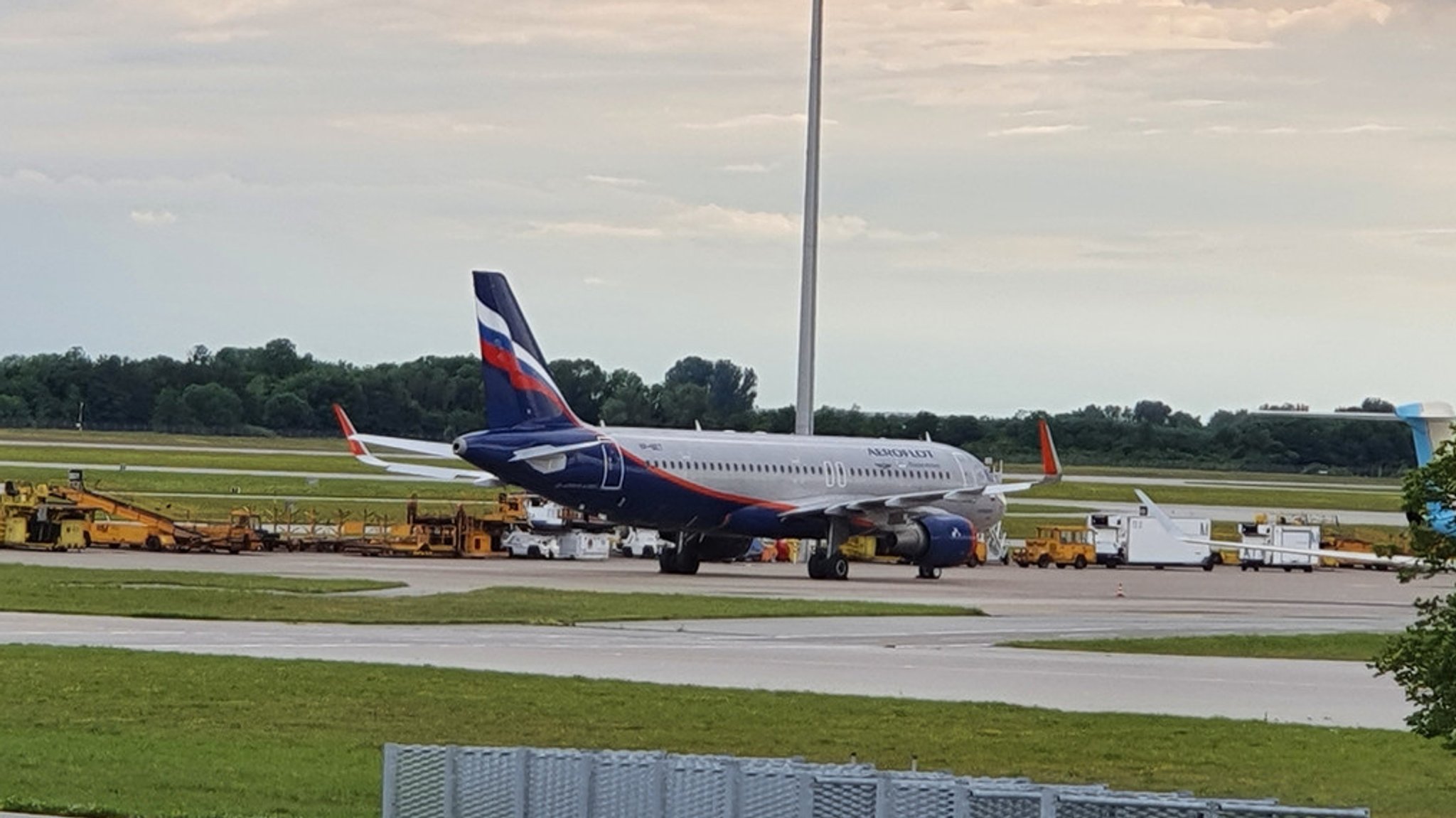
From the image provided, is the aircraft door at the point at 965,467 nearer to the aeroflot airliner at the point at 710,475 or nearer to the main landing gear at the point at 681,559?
the aeroflot airliner at the point at 710,475

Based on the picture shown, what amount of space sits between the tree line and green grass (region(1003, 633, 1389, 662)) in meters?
79.5

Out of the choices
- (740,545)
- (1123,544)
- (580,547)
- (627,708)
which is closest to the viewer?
(627,708)

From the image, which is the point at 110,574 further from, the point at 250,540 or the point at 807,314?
the point at 807,314

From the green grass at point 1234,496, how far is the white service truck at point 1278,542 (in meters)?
41.0

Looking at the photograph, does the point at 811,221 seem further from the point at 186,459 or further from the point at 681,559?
the point at 186,459

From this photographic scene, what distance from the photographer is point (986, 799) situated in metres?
14.7

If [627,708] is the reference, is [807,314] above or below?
above

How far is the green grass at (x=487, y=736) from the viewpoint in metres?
21.8

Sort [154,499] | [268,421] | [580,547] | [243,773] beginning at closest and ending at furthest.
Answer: [243,773], [580,547], [154,499], [268,421]

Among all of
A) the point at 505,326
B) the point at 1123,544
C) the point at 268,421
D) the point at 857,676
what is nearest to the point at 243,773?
the point at 857,676

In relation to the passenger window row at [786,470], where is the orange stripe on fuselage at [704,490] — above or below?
below

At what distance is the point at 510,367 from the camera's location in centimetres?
6681

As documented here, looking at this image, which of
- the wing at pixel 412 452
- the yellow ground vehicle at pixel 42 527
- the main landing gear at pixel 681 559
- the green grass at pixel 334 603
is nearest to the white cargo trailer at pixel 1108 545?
the main landing gear at pixel 681 559

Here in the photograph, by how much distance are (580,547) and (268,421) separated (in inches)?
4378
